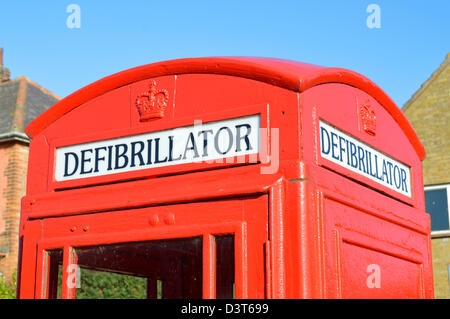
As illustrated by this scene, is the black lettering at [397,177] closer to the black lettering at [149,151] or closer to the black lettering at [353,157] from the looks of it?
the black lettering at [353,157]

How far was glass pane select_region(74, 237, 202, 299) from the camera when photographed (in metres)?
3.16

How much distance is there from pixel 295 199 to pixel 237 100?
586mm

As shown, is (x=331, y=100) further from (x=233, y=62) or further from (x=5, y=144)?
(x=5, y=144)

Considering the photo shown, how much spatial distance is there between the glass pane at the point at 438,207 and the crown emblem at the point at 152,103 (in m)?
10.7

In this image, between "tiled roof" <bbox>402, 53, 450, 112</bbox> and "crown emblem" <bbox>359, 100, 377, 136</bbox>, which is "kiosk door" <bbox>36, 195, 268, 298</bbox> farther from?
"tiled roof" <bbox>402, 53, 450, 112</bbox>

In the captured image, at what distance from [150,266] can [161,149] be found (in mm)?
1100

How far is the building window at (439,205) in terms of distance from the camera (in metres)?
12.9

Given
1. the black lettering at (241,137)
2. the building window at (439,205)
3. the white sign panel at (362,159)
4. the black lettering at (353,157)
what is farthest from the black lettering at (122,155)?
the building window at (439,205)

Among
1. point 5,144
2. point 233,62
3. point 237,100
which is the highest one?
point 5,144

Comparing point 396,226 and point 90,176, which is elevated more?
point 90,176

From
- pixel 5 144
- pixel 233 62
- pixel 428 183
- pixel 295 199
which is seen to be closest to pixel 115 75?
pixel 233 62

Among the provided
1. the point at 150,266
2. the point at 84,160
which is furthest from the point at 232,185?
the point at 150,266

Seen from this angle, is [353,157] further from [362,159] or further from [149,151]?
[149,151]
